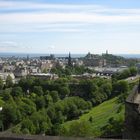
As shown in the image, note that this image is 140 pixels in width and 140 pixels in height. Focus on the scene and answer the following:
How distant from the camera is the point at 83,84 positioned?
102 metres

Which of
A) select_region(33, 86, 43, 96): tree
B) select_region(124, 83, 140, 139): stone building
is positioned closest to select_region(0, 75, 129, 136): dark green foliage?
select_region(33, 86, 43, 96): tree

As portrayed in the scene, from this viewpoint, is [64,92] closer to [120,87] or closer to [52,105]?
[120,87]

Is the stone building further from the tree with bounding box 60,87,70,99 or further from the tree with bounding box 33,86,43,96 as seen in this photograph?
the tree with bounding box 60,87,70,99

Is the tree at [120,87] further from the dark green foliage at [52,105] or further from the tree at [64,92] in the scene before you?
the tree at [64,92]

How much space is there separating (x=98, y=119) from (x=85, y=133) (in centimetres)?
1895

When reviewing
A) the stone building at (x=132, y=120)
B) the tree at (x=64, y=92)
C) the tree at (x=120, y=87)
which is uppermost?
the stone building at (x=132, y=120)

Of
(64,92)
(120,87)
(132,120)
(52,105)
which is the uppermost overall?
(132,120)

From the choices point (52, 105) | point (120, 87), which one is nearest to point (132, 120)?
point (52, 105)

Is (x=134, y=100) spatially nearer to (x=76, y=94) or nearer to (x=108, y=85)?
(x=108, y=85)

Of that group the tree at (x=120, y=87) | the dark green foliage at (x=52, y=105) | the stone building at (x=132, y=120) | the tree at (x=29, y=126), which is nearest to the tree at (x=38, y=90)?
the dark green foliage at (x=52, y=105)

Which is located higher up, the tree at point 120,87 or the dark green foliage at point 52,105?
the tree at point 120,87

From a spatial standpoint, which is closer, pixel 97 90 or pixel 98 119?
pixel 98 119

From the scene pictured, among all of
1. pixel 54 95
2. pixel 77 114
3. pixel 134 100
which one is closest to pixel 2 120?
pixel 77 114

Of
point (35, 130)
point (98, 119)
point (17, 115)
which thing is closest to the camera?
point (35, 130)
